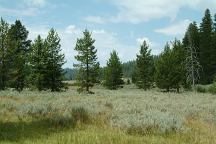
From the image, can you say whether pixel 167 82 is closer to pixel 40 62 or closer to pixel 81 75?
pixel 81 75

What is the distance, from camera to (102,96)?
30.7 m

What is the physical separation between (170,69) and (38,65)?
60.2 ft

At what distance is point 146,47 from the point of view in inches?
2500

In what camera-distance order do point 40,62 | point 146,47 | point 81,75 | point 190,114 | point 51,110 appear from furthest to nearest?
point 146,47, point 81,75, point 40,62, point 190,114, point 51,110

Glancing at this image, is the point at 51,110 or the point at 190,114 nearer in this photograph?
the point at 51,110

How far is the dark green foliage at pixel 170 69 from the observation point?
54656 millimetres

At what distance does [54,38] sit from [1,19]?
6.34 metres

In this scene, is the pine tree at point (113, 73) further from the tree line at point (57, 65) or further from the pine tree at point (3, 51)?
the pine tree at point (3, 51)

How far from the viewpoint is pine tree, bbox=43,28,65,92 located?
1826 inches

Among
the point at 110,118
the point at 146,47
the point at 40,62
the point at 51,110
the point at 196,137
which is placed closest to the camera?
the point at 196,137

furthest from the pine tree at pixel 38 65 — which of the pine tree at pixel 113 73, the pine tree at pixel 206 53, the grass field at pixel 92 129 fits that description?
the pine tree at pixel 206 53

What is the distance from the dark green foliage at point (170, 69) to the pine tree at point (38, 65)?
17.1 meters

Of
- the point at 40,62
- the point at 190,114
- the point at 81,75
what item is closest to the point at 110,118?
the point at 190,114

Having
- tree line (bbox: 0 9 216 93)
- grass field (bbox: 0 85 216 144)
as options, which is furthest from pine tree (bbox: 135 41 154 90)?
grass field (bbox: 0 85 216 144)
